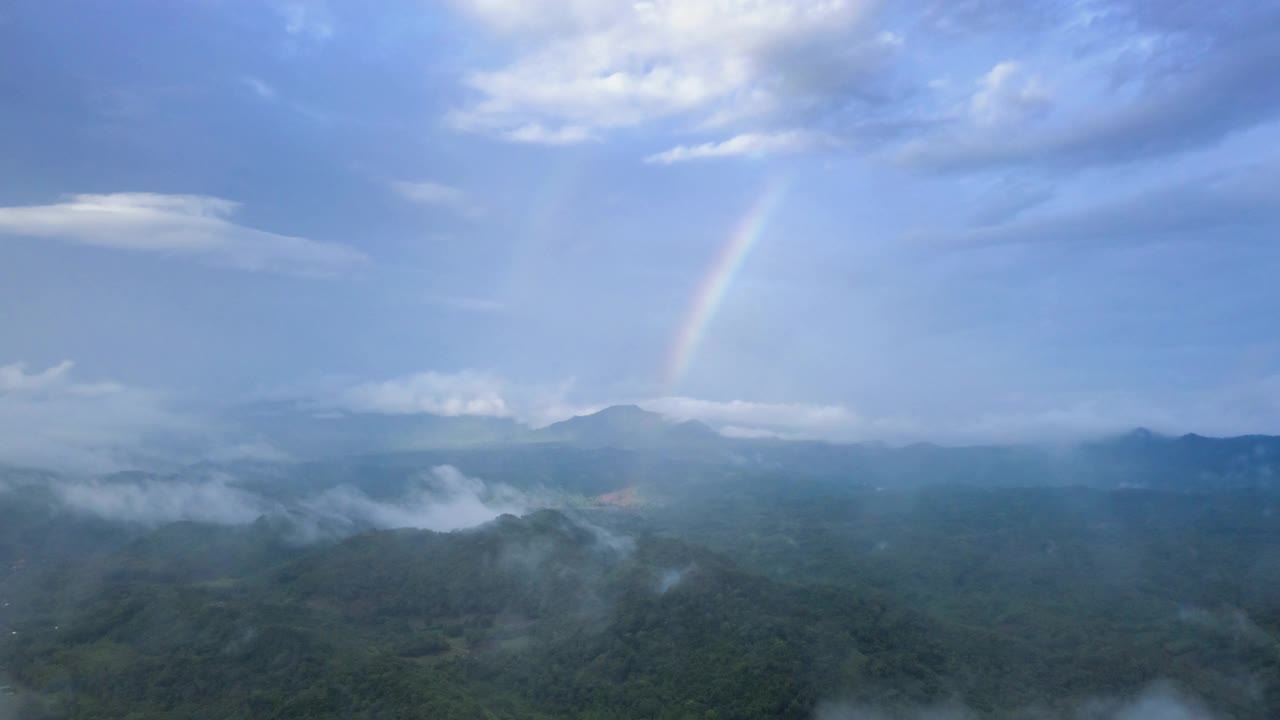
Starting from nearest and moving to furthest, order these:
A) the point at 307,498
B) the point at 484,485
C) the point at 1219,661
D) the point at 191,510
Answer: the point at 1219,661
the point at 191,510
the point at 307,498
the point at 484,485

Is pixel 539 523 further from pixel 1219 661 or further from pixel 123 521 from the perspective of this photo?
pixel 123 521

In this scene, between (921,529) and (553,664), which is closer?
(553,664)

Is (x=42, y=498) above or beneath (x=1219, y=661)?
above

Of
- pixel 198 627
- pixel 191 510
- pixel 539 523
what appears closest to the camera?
pixel 198 627

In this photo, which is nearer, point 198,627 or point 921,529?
point 198,627

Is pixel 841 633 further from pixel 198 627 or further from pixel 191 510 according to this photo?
pixel 191 510

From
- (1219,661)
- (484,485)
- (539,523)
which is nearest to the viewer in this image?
(1219,661)

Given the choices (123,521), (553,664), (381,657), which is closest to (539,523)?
(553,664)

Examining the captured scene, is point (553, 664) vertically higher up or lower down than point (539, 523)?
lower down

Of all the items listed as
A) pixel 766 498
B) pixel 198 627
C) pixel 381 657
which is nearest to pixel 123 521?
pixel 198 627
